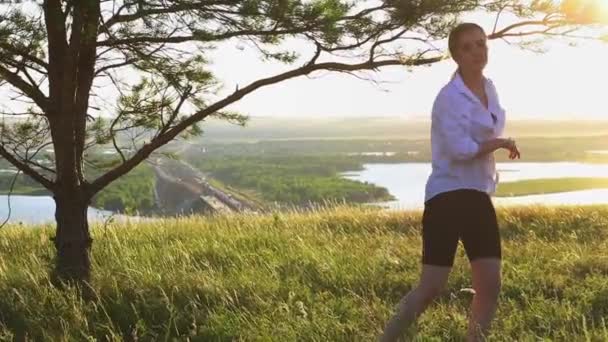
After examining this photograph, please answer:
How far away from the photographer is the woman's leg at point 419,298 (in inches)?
139

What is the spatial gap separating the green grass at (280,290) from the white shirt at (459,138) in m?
0.94

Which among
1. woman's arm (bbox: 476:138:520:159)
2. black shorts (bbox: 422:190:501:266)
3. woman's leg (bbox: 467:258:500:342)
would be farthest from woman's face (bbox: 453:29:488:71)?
woman's leg (bbox: 467:258:500:342)

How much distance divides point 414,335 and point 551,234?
4562mm

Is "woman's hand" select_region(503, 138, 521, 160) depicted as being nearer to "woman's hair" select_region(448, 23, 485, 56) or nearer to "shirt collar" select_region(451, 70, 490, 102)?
"shirt collar" select_region(451, 70, 490, 102)

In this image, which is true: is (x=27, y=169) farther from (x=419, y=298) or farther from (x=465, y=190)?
(x=465, y=190)

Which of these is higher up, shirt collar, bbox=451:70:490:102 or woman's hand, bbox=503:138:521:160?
shirt collar, bbox=451:70:490:102

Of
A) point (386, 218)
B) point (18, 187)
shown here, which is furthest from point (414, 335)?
point (386, 218)

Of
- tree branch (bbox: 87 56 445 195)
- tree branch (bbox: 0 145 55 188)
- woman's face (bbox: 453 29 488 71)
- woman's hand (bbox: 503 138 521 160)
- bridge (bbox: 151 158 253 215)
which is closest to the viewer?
woman's hand (bbox: 503 138 521 160)

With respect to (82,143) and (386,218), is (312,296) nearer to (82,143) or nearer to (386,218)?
(82,143)

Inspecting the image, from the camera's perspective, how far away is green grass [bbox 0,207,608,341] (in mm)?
4414

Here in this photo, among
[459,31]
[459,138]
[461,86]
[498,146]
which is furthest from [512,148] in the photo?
[459,31]

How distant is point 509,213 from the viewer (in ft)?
32.1

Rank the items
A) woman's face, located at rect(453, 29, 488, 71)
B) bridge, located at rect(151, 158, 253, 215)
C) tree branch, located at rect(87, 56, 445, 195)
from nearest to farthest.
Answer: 1. woman's face, located at rect(453, 29, 488, 71)
2. tree branch, located at rect(87, 56, 445, 195)
3. bridge, located at rect(151, 158, 253, 215)

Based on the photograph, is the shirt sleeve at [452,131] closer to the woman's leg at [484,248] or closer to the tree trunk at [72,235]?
the woman's leg at [484,248]
